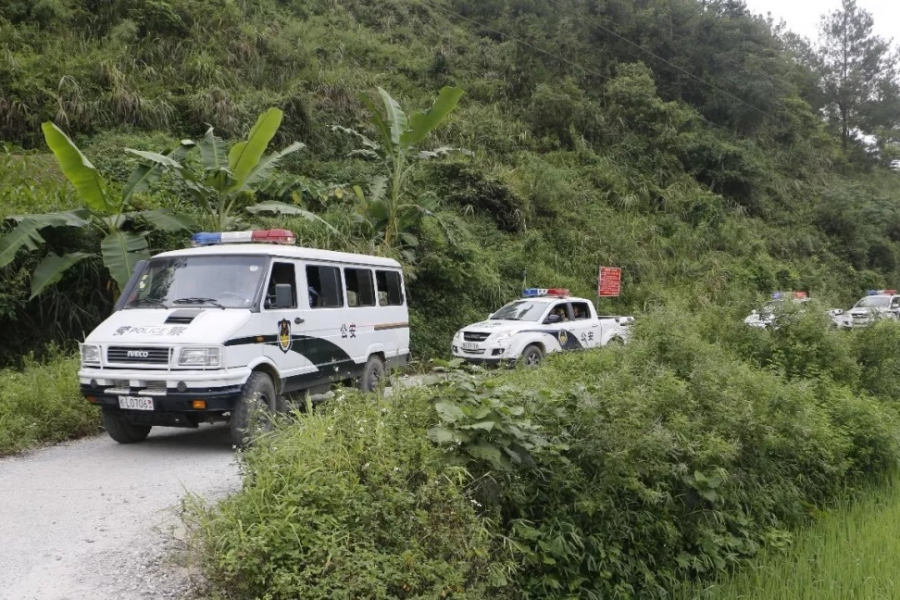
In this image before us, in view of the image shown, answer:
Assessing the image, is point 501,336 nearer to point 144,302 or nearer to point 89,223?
point 144,302

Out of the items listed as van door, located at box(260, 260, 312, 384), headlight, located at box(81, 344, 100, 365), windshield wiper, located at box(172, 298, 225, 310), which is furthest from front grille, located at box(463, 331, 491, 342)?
headlight, located at box(81, 344, 100, 365)

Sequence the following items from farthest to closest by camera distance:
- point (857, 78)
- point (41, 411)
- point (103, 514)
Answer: point (857, 78) → point (41, 411) → point (103, 514)

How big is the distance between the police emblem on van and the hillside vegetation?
465cm

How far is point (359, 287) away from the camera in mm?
10391

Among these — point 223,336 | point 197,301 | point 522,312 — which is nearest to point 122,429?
point 197,301

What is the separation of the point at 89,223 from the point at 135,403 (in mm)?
5090

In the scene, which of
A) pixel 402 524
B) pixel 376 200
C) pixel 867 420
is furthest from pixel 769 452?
pixel 376 200

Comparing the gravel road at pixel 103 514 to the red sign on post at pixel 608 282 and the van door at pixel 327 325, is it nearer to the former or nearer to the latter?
the van door at pixel 327 325

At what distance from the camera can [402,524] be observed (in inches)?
162

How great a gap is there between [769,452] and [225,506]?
557 cm

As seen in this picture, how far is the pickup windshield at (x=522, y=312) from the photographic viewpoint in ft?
45.9

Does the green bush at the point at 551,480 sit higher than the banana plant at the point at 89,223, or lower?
lower

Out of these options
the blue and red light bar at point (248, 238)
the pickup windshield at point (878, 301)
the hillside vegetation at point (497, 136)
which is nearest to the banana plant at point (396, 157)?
the hillside vegetation at point (497, 136)

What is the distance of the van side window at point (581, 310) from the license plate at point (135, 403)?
31.7 feet
